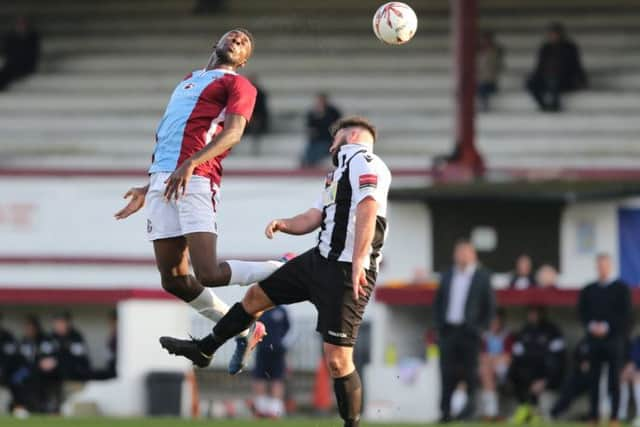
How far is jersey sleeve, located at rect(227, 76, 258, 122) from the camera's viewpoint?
399 inches

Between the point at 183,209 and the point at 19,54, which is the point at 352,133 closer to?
the point at 183,209

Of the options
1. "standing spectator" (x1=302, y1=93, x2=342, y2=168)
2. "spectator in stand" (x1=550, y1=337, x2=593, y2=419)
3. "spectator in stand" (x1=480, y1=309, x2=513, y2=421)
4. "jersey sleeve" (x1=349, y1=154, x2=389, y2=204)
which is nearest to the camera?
"jersey sleeve" (x1=349, y1=154, x2=389, y2=204)

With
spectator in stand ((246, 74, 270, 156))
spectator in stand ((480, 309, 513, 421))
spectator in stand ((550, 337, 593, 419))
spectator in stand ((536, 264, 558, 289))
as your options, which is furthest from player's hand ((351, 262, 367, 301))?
spectator in stand ((246, 74, 270, 156))

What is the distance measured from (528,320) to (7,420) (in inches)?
253

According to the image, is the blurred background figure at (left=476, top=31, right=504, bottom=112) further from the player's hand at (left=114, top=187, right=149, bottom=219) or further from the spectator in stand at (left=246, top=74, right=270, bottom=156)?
the player's hand at (left=114, top=187, right=149, bottom=219)

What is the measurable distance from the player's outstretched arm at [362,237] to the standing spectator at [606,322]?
7.41 m

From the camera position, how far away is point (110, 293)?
21.2 meters

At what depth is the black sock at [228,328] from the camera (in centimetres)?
1048

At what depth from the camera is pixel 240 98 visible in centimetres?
1017

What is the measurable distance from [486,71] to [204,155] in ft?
49.1

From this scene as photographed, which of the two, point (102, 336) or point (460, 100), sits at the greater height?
point (460, 100)

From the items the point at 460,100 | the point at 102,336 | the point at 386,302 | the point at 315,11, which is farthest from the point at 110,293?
the point at 315,11

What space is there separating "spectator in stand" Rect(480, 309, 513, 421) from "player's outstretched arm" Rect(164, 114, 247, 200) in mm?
8874

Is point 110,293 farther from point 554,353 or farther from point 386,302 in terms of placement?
point 554,353
